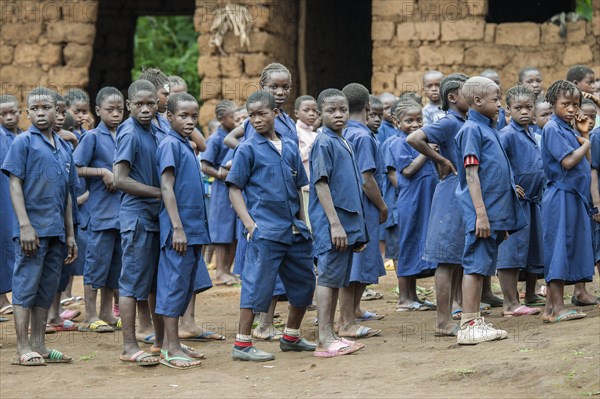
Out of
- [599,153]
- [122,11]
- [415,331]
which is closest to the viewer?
[415,331]

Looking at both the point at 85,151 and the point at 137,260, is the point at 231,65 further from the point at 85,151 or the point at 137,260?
the point at 137,260

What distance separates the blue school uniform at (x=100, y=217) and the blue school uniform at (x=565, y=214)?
10.2 feet

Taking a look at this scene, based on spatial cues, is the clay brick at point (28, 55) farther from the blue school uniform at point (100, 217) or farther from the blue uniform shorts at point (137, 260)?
the blue uniform shorts at point (137, 260)

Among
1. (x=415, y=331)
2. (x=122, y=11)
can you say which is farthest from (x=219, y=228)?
(x=122, y=11)

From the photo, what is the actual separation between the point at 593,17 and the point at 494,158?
5372mm

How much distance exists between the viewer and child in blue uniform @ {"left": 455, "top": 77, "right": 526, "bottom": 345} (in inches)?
268

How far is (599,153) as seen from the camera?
8.12 metres

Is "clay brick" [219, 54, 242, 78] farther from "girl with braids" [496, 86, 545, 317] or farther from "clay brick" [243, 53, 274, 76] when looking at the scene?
"girl with braids" [496, 86, 545, 317]

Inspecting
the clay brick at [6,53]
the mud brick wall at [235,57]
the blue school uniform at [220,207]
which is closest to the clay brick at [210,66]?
the mud brick wall at [235,57]

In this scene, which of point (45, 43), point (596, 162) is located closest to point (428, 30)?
point (596, 162)

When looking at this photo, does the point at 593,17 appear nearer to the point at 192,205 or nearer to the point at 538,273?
the point at 538,273

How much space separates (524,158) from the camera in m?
7.96

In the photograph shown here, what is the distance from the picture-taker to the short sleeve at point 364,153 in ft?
24.8

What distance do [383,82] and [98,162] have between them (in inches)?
186
